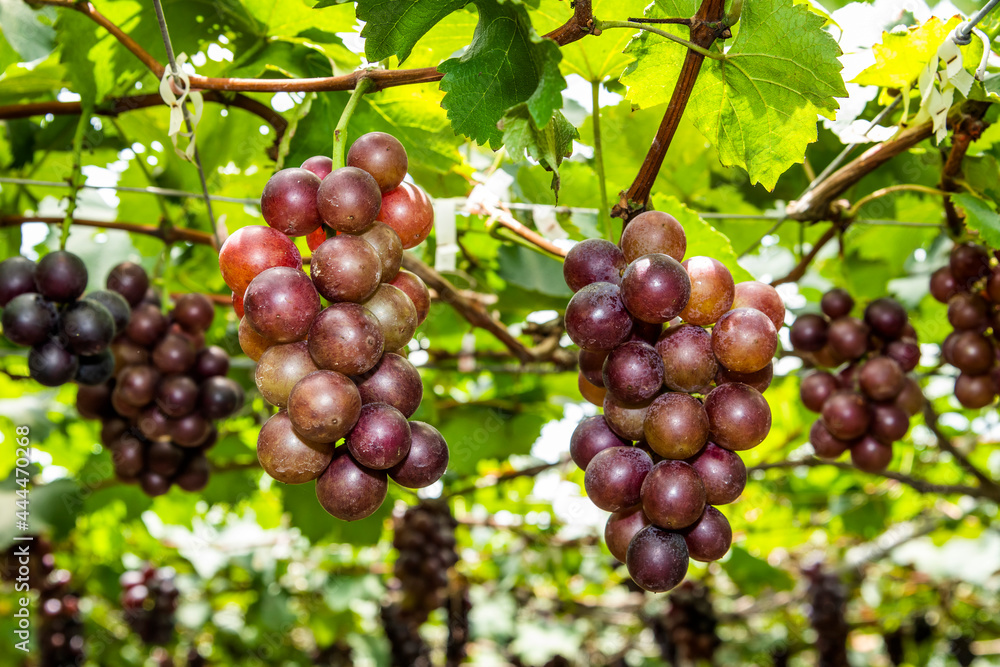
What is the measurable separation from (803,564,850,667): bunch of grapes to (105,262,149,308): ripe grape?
355 centimetres

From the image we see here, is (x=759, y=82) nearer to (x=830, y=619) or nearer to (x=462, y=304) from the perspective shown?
(x=462, y=304)

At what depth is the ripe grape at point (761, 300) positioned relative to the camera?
84 cm

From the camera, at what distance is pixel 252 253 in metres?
0.75

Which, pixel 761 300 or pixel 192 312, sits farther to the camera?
pixel 192 312

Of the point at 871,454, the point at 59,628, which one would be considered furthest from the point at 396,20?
the point at 59,628

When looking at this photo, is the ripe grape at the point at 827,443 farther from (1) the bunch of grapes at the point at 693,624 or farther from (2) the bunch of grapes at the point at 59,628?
(2) the bunch of grapes at the point at 59,628

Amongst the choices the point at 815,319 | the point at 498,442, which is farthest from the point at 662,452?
the point at 498,442

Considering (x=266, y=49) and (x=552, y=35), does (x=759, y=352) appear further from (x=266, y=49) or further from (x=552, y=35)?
(x=266, y=49)

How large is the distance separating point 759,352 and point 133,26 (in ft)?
4.33

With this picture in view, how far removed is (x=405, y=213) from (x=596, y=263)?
0.73 feet

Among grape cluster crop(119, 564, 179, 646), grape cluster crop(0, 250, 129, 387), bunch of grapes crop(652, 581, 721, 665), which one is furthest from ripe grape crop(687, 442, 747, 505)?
grape cluster crop(119, 564, 179, 646)

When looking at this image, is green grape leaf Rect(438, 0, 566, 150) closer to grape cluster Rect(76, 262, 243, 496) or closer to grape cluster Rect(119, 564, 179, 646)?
grape cluster Rect(76, 262, 243, 496)

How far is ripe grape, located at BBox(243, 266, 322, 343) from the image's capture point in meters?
0.69

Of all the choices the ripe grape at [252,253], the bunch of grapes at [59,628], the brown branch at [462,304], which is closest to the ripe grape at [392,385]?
the ripe grape at [252,253]
